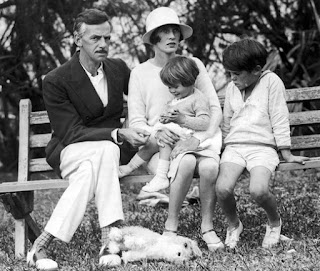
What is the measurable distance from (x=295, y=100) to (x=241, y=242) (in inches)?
50.7

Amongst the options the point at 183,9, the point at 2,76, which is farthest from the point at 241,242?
the point at 2,76

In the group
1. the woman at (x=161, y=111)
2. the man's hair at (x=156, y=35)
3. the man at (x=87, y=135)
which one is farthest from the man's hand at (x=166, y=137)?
the man's hair at (x=156, y=35)

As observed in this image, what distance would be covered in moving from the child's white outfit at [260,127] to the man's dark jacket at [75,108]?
2.80 ft

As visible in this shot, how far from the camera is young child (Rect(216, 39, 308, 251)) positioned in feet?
18.5

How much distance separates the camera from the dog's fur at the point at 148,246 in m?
5.27

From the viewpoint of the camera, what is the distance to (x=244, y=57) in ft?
18.6

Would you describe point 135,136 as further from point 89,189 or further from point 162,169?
point 89,189

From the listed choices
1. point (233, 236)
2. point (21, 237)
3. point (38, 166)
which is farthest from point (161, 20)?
point (21, 237)

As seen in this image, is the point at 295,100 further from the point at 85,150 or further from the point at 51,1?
the point at 51,1

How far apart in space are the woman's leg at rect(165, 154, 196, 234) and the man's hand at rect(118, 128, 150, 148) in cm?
32

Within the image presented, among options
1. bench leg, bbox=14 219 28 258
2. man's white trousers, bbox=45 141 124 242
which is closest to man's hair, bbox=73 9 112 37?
man's white trousers, bbox=45 141 124 242

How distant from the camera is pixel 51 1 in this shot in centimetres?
927

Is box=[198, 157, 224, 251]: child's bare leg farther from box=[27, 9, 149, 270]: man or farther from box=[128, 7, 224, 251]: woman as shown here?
box=[27, 9, 149, 270]: man

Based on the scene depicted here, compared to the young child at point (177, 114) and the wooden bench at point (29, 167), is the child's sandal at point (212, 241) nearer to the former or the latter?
the young child at point (177, 114)
